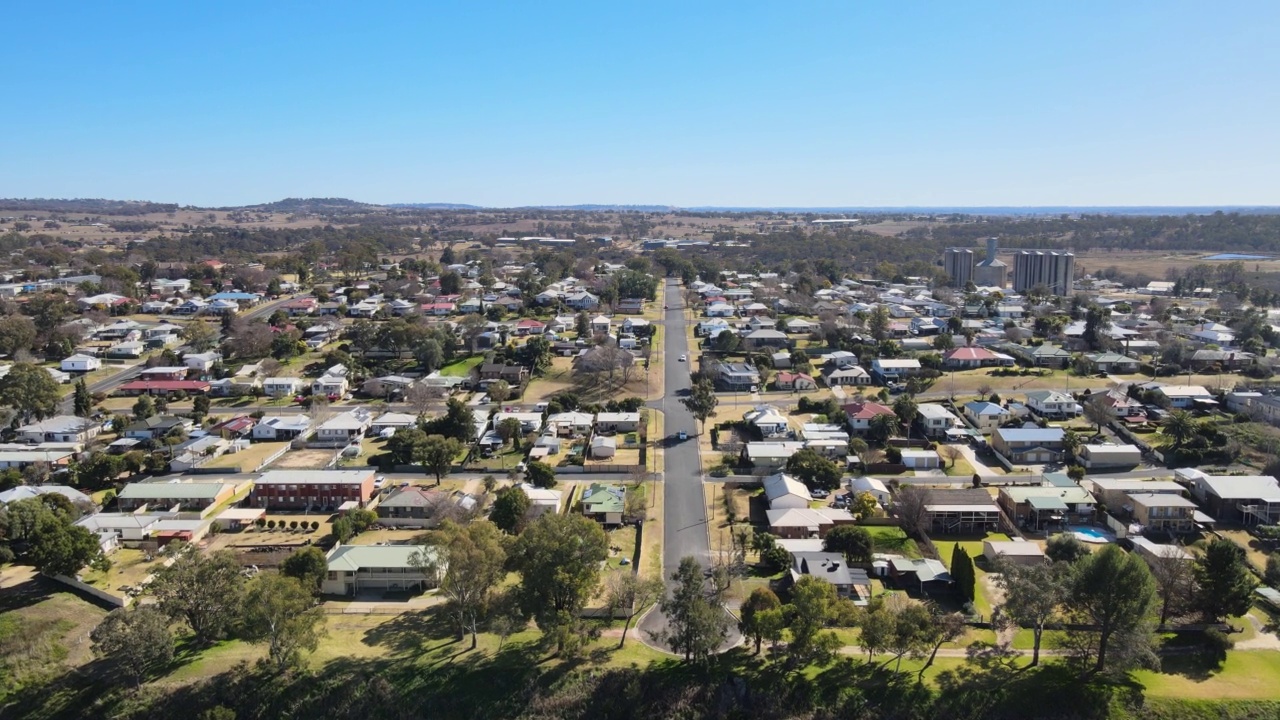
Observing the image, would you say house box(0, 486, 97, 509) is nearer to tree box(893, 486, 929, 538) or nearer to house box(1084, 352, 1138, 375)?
tree box(893, 486, 929, 538)

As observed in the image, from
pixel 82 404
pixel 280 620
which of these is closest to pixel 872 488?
pixel 280 620

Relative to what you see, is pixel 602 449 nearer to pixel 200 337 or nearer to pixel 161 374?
pixel 161 374

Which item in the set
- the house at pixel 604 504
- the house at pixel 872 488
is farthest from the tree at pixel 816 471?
the house at pixel 604 504

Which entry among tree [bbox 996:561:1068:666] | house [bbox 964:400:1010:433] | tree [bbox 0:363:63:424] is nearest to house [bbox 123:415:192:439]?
tree [bbox 0:363:63:424]

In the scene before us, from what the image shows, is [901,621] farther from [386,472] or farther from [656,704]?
[386,472]

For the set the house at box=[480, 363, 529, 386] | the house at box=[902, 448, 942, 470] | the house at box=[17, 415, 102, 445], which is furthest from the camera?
the house at box=[480, 363, 529, 386]
